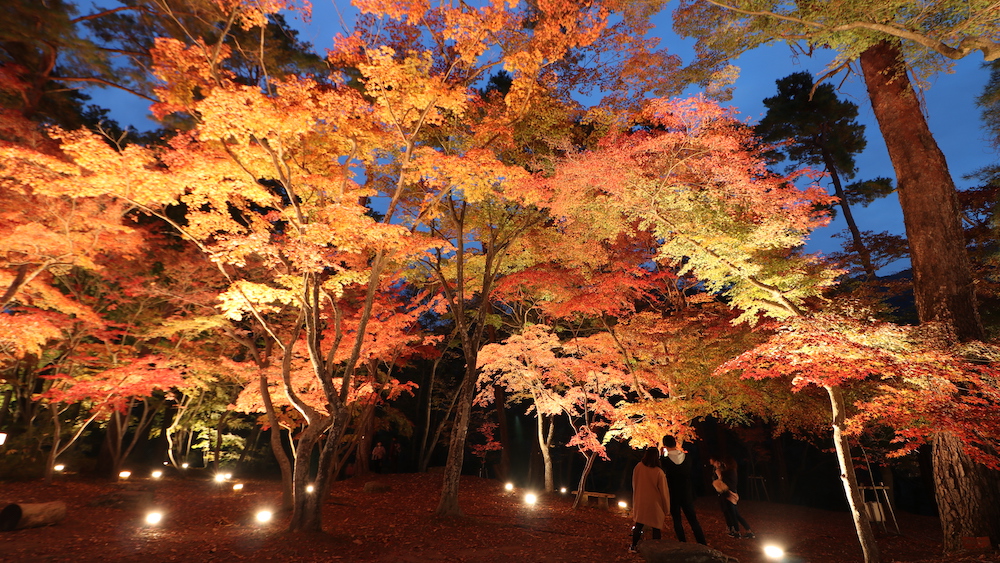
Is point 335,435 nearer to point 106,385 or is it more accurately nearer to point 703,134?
point 106,385

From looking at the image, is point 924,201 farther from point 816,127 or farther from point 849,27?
point 816,127

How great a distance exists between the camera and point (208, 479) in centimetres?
1534

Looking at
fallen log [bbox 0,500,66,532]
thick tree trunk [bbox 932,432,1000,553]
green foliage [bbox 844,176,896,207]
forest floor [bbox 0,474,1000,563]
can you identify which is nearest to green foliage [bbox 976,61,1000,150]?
green foliage [bbox 844,176,896,207]

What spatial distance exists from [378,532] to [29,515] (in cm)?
513

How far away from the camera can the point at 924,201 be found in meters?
6.68

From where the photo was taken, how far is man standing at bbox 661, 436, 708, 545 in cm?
602

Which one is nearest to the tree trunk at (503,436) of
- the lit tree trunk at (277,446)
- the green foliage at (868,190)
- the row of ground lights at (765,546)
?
the row of ground lights at (765,546)

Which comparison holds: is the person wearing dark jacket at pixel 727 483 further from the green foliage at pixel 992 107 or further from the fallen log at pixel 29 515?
the fallen log at pixel 29 515

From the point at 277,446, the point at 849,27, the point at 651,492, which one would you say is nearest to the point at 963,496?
the point at 651,492

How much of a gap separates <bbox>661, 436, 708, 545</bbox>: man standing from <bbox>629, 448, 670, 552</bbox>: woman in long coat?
0.33 metres

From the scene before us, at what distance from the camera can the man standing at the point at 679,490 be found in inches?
237

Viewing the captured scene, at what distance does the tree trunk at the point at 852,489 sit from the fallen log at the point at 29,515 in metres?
11.4

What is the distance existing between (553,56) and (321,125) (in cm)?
467

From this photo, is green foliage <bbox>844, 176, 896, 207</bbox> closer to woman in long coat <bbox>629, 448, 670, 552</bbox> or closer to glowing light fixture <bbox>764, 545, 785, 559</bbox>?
glowing light fixture <bbox>764, 545, 785, 559</bbox>
